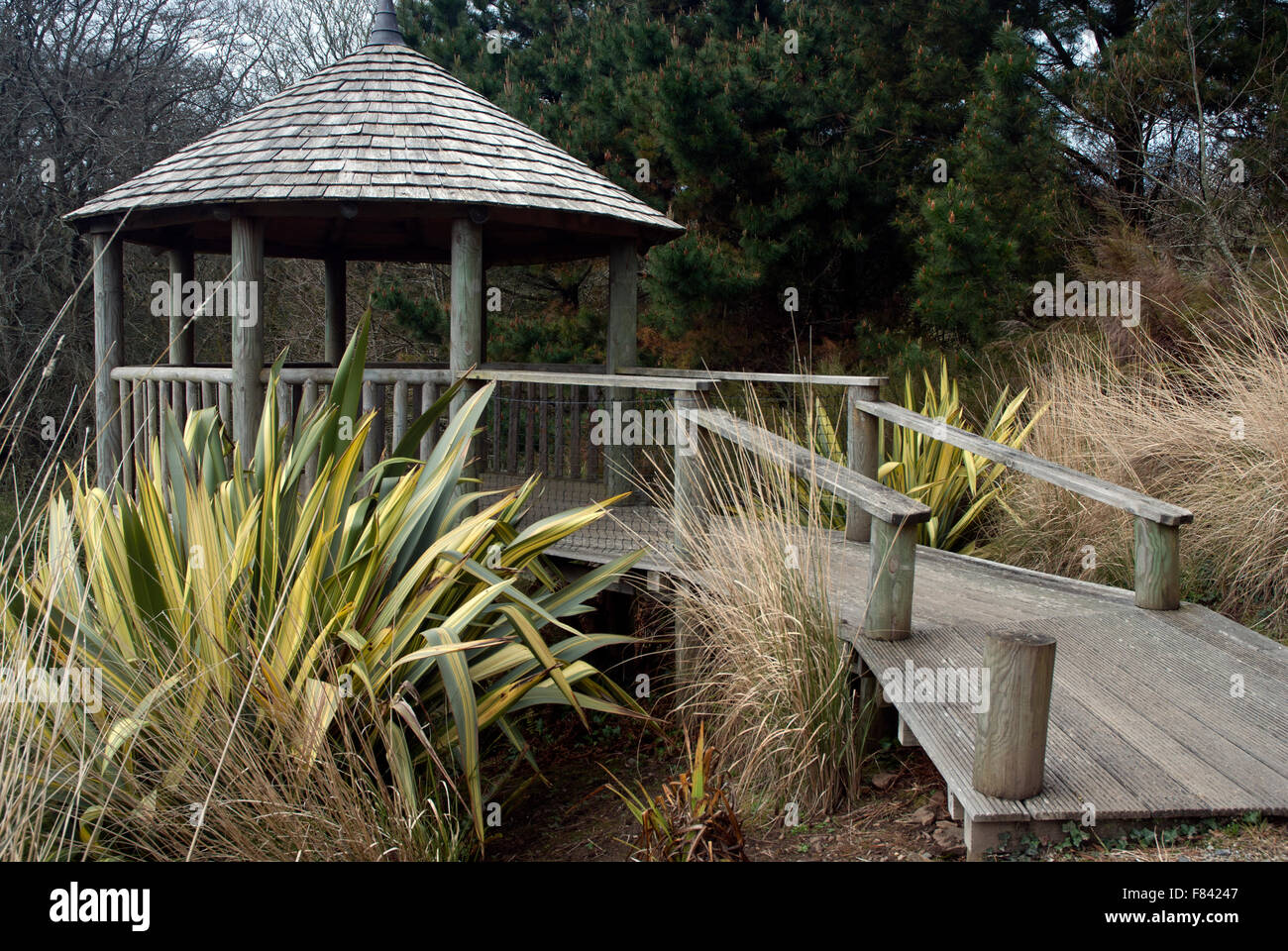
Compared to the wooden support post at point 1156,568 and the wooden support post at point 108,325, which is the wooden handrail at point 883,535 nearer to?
the wooden support post at point 1156,568

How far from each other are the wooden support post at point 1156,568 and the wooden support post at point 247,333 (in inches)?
217

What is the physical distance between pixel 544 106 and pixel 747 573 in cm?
1134

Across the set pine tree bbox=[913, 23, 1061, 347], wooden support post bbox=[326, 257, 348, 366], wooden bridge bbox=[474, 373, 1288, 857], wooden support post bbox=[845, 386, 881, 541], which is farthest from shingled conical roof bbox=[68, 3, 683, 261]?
pine tree bbox=[913, 23, 1061, 347]

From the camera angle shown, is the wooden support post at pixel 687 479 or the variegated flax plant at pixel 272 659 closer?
the variegated flax plant at pixel 272 659

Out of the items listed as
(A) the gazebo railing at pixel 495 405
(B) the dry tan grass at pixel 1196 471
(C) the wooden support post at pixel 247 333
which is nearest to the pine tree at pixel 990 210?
(B) the dry tan grass at pixel 1196 471

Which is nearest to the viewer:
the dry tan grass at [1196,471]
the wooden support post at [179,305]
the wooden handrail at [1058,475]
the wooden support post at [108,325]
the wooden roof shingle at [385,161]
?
the wooden handrail at [1058,475]

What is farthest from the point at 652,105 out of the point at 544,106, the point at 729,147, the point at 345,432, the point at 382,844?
the point at 382,844

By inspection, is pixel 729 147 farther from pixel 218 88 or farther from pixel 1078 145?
pixel 218 88

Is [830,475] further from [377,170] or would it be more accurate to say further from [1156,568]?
[377,170]

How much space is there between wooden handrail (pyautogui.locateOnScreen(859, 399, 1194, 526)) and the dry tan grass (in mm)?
456

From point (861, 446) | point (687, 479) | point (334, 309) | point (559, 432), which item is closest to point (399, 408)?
point (559, 432)

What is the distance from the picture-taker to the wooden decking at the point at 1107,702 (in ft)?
9.77

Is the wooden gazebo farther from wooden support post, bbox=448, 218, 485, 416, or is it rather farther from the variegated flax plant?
the variegated flax plant

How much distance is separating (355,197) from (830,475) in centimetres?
403
